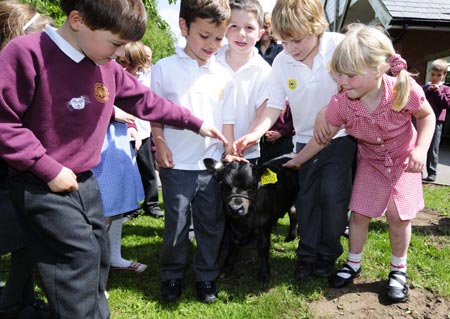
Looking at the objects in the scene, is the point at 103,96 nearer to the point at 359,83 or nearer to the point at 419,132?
the point at 359,83

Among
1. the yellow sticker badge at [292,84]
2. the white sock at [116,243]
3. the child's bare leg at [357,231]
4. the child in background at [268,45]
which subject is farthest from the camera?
the child in background at [268,45]

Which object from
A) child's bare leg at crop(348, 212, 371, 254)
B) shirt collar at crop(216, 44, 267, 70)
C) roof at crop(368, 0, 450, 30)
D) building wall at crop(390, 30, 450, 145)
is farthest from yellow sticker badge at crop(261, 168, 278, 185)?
Result: building wall at crop(390, 30, 450, 145)

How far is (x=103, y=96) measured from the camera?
8.39 ft

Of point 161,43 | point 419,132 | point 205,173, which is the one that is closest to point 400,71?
point 419,132

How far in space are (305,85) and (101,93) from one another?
1890mm

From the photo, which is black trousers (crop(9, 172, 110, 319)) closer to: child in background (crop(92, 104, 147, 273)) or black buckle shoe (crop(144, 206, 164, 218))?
child in background (crop(92, 104, 147, 273))

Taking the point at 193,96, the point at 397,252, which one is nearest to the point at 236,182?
the point at 193,96

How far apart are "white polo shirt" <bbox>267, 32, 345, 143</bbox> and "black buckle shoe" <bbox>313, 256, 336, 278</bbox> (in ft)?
3.56

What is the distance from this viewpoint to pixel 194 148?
347cm

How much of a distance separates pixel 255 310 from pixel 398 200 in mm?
1415

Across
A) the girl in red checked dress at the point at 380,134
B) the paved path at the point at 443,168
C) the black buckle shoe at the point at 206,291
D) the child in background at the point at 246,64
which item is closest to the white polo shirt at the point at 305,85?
the child in background at the point at 246,64

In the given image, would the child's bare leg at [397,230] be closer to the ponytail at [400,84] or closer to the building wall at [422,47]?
the ponytail at [400,84]

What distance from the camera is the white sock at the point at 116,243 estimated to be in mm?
4082

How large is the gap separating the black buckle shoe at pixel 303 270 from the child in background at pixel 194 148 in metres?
0.75
